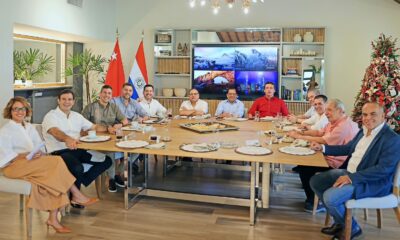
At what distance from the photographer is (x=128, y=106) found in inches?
207

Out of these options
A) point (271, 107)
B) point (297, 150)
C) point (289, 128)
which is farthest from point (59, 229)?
point (271, 107)

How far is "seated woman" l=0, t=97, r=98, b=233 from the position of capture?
3072mm

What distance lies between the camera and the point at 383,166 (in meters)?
2.77

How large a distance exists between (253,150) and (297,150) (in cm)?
38

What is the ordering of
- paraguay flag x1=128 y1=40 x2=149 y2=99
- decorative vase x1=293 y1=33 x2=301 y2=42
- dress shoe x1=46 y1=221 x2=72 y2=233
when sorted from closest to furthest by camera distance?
dress shoe x1=46 y1=221 x2=72 y2=233, decorative vase x1=293 y1=33 x2=301 y2=42, paraguay flag x1=128 y1=40 x2=149 y2=99

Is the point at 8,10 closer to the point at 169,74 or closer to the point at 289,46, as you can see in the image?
the point at 169,74

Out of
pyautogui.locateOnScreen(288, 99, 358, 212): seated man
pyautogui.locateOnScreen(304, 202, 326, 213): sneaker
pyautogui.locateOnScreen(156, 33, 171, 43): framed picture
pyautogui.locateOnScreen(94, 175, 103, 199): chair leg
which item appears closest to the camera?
pyautogui.locateOnScreen(288, 99, 358, 212): seated man

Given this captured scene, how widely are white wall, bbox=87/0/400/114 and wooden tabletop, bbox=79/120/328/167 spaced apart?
116 inches

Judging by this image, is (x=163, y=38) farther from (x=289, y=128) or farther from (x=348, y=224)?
(x=348, y=224)

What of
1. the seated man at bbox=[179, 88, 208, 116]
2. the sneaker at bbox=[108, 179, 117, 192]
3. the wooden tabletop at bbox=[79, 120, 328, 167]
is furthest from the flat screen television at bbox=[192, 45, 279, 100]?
the sneaker at bbox=[108, 179, 117, 192]

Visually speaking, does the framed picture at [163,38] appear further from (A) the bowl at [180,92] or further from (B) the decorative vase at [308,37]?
(B) the decorative vase at [308,37]

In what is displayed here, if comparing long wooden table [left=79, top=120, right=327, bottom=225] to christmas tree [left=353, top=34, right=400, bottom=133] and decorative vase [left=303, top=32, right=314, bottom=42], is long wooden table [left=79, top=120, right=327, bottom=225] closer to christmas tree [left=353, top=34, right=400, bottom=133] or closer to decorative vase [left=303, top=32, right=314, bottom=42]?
christmas tree [left=353, top=34, right=400, bottom=133]

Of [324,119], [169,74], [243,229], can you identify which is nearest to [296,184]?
[324,119]

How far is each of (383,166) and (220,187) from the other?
2023 mm
